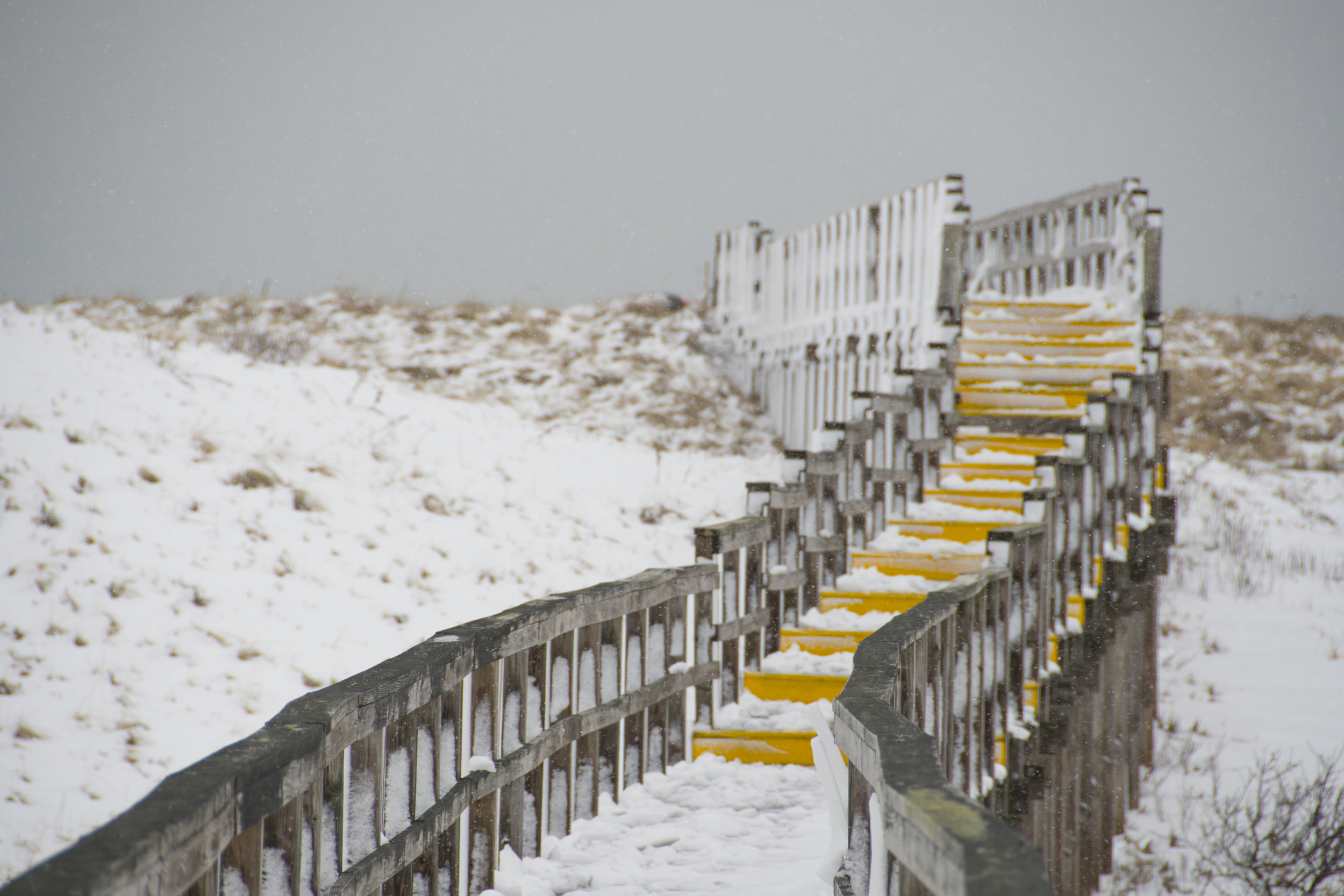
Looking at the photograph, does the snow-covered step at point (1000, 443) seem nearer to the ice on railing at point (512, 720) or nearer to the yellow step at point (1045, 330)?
the yellow step at point (1045, 330)

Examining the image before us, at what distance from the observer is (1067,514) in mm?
6316

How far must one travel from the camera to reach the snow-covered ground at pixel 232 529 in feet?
18.2

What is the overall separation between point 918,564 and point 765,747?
7.61 feet

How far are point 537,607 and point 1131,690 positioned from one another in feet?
22.2

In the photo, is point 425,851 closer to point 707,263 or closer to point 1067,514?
point 1067,514

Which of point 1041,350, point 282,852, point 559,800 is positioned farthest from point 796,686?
point 1041,350

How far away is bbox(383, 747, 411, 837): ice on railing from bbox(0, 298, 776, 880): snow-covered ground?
2.72 metres

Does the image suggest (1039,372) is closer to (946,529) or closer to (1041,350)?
(1041,350)

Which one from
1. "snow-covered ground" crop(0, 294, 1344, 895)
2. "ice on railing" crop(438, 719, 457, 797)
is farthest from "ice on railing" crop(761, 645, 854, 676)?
"ice on railing" crop(438, 719, 457, 797)

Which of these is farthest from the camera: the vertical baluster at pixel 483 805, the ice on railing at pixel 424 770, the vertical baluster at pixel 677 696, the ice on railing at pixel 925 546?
the ice on railing at pixel 925 546

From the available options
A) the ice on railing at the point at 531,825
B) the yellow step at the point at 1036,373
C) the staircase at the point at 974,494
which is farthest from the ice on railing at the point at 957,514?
the ice on railing at the point at 531,825

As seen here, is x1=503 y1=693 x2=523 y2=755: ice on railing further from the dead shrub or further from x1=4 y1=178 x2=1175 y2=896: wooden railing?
the dead shrub

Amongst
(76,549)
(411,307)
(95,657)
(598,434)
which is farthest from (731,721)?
(411,307)

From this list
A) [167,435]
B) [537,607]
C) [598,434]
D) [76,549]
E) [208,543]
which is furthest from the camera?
[598,434]
